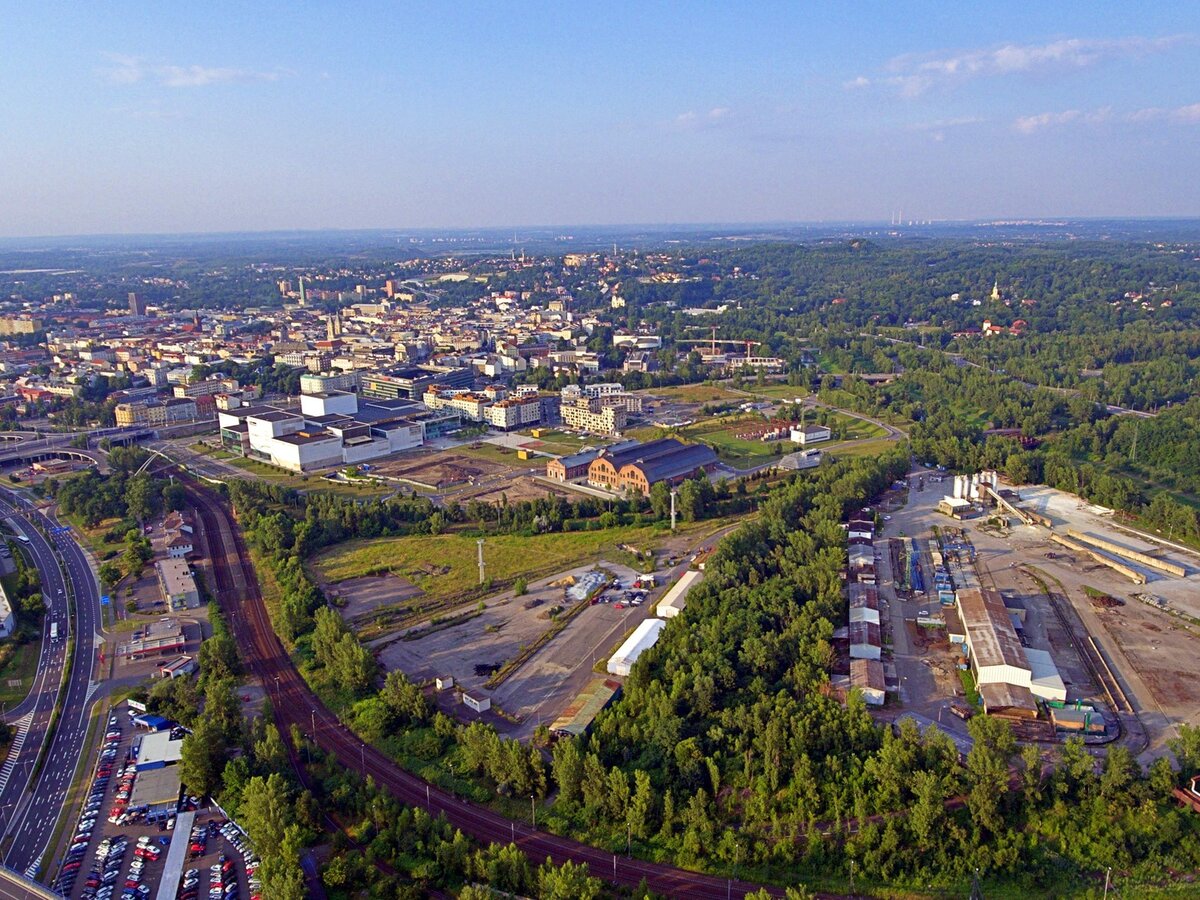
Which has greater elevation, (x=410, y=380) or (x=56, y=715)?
(x=410, y=380)

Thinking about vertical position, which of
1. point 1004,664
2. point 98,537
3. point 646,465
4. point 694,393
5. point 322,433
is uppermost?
point 322,433

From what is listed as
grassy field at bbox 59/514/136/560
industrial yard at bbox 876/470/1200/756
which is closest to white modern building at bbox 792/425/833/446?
industrial yard at bbox 876/470/1200/756

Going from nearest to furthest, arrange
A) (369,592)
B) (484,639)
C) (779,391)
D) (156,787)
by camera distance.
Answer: (156,787)
(484,639)
(369,592)
(779,391)

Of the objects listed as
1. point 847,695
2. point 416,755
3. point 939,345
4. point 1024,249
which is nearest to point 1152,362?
point 939,345

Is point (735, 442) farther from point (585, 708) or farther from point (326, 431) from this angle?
point (585, 708)

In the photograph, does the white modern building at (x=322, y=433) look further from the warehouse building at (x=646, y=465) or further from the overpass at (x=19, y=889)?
the overpass at (x=19, y=889)

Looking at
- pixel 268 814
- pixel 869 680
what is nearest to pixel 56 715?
pixel 268 814

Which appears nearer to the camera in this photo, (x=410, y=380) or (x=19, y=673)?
(x=19, y=673)
